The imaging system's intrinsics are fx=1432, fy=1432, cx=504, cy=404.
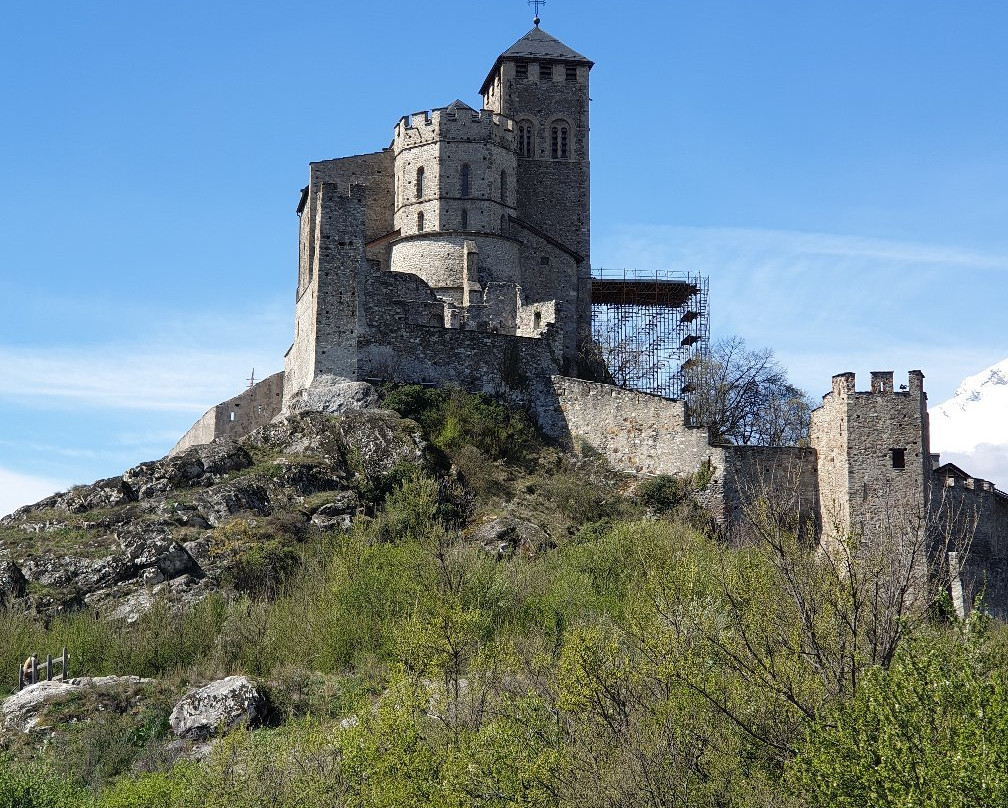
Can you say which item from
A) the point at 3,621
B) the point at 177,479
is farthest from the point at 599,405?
the point at 3,621

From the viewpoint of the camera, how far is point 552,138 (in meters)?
56.0

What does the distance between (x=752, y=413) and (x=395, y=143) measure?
56.8 feet

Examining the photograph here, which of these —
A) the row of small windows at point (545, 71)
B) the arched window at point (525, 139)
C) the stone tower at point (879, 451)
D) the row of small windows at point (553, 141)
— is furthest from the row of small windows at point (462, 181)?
the stone tower at point (879, 451)

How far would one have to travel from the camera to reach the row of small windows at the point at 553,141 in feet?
182

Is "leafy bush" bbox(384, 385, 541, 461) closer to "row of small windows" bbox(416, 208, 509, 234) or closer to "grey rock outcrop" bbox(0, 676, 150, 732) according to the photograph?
"row of small windows" bbox(416, 208, 509, 234)

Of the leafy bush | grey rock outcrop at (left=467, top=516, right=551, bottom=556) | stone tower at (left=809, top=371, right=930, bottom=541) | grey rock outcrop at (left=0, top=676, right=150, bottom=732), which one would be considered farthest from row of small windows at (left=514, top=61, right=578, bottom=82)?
grey rock outcrop at (left=0, top=676, right=150, bottom=732)

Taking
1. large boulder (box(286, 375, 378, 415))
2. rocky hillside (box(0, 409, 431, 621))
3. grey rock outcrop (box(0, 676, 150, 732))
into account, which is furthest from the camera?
large boulder (box(286, 375, 378, 415))

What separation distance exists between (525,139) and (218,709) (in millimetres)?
31716

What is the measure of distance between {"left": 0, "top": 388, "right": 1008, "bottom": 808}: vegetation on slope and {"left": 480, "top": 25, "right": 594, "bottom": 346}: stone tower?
1837 centimetres

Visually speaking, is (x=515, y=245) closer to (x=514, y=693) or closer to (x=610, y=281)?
(x=610, y=281)

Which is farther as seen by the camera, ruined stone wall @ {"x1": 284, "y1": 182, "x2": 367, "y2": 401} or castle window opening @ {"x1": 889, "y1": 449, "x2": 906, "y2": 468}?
ruined stone wall @ {"x1": 284, "y1": 182, "x2": 367, "y2": 401}

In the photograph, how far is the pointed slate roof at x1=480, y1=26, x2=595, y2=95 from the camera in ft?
187

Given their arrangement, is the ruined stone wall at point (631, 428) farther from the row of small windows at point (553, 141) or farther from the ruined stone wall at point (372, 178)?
the row of small windows at point (553, 141)

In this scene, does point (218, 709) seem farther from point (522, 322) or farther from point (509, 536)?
point (522, 322)
